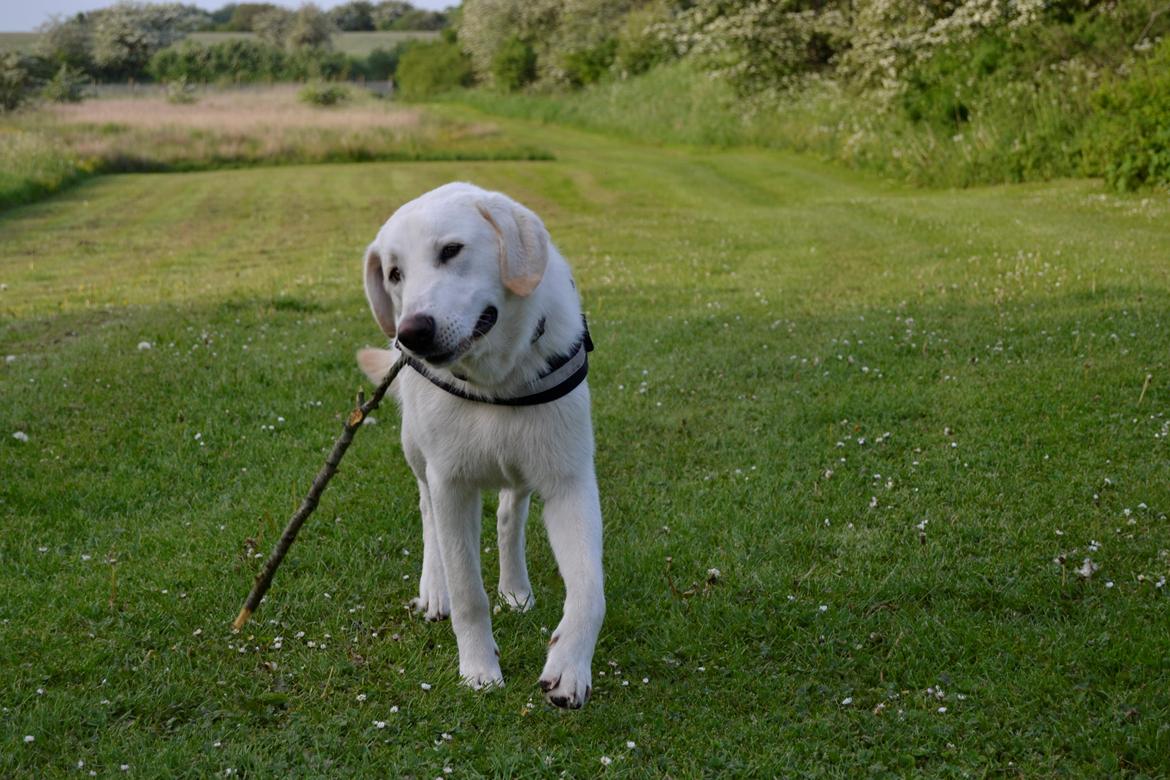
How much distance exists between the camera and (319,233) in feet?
56.2

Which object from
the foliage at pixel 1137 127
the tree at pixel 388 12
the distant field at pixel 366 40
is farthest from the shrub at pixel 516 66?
the tree at pixel 388 12

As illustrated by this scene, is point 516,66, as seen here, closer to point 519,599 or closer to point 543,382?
point 519,599

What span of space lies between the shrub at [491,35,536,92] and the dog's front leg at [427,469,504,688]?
44.3 meters

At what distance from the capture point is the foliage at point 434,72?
56531 mm

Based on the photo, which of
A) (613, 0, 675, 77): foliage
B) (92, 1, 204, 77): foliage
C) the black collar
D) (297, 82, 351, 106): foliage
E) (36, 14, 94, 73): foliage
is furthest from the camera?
(92, 1, 204, 77): foliage

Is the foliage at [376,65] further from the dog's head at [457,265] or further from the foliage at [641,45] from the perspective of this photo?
the dog's head at [457,265]

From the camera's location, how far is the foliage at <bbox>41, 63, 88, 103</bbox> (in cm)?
3766

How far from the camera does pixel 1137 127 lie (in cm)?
1575

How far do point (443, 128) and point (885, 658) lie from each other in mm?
30008

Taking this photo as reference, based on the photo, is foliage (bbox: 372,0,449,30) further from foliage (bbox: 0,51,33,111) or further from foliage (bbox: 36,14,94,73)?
foliage (bbox: 0,51,33,111)

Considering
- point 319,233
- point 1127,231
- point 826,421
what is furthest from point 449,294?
point 319,233

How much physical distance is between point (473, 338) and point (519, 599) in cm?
168

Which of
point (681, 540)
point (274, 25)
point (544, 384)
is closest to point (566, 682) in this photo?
point (544, 384)

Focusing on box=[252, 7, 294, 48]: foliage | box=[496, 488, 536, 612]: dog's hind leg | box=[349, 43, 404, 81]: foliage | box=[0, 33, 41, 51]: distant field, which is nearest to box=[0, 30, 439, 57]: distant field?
box=[0, 33, 41, 51]: distant field
